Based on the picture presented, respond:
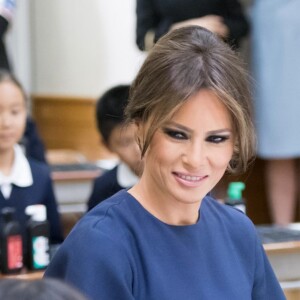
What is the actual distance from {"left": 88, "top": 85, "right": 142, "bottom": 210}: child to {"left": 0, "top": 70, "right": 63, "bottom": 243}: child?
0.14 m

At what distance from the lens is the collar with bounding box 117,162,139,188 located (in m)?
2.70

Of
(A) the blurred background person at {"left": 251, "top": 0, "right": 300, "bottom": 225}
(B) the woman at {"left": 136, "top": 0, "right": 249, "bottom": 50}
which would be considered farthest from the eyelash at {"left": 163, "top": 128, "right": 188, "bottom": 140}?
(A) the blurred background person at {"left": 251, "top": 0, "right": 300, "bottom": 225}

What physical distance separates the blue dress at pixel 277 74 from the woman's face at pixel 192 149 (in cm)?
155

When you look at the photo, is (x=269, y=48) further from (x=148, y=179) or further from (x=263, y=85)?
(x=148, y=179)

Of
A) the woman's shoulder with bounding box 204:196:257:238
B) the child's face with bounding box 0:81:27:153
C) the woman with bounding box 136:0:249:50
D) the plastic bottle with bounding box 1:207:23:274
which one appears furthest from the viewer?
the woman with bounding box 136:0:249:50

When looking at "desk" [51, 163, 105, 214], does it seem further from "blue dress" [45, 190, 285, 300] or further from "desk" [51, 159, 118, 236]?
"blue dress" [45, 190, 285, 300]

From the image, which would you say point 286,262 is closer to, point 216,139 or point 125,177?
point 125,177

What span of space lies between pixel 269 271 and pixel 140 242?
0.28 metres

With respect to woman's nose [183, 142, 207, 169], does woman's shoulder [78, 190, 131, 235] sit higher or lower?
lower

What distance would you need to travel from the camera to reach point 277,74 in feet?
9.18

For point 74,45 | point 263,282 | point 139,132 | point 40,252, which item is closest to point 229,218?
point 263,282

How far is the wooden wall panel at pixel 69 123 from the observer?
514 cm

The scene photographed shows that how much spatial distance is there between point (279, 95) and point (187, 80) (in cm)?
163

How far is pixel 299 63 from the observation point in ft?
9.09
